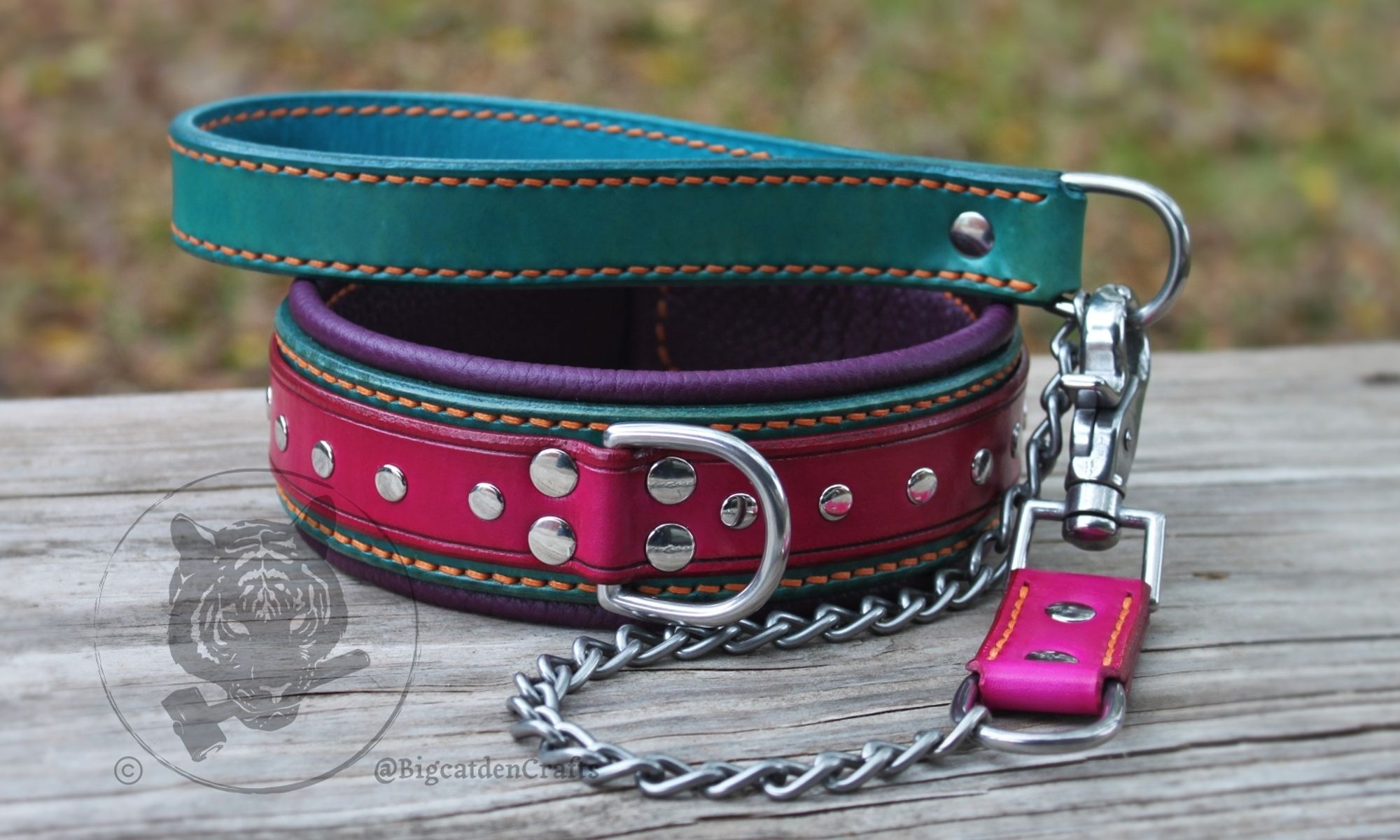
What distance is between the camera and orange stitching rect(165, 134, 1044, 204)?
6.10 ft

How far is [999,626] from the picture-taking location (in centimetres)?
165

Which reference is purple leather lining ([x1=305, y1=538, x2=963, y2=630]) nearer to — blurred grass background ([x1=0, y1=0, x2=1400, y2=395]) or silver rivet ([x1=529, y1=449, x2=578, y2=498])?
silver rivet ([x1=529, y1=449, x2=578, y2=498])

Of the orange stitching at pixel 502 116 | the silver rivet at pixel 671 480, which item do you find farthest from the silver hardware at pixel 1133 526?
the orange stitching at pixel 502 116

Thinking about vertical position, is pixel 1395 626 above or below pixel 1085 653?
below

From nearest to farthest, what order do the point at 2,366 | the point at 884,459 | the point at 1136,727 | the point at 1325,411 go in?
the point at 1136,727, the point at 884,459, the point at 1325,411, the point at 2,366

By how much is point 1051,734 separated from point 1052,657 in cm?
11

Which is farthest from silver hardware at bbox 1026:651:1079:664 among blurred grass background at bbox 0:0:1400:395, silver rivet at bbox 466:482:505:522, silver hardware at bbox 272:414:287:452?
blurred grass background at bbox 0:0:1400:395

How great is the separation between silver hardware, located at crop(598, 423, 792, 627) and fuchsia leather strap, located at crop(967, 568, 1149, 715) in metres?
0.25

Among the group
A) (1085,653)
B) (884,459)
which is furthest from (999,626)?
(884,459)

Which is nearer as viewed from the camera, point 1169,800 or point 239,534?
point 1169,800

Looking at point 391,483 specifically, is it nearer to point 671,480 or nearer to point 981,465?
point 671,480

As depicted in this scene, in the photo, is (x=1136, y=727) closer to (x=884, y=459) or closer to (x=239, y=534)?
(x=884, y=459)

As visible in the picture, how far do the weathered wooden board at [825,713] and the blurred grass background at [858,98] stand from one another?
2.59 meters

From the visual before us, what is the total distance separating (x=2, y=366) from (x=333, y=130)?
2084mm
